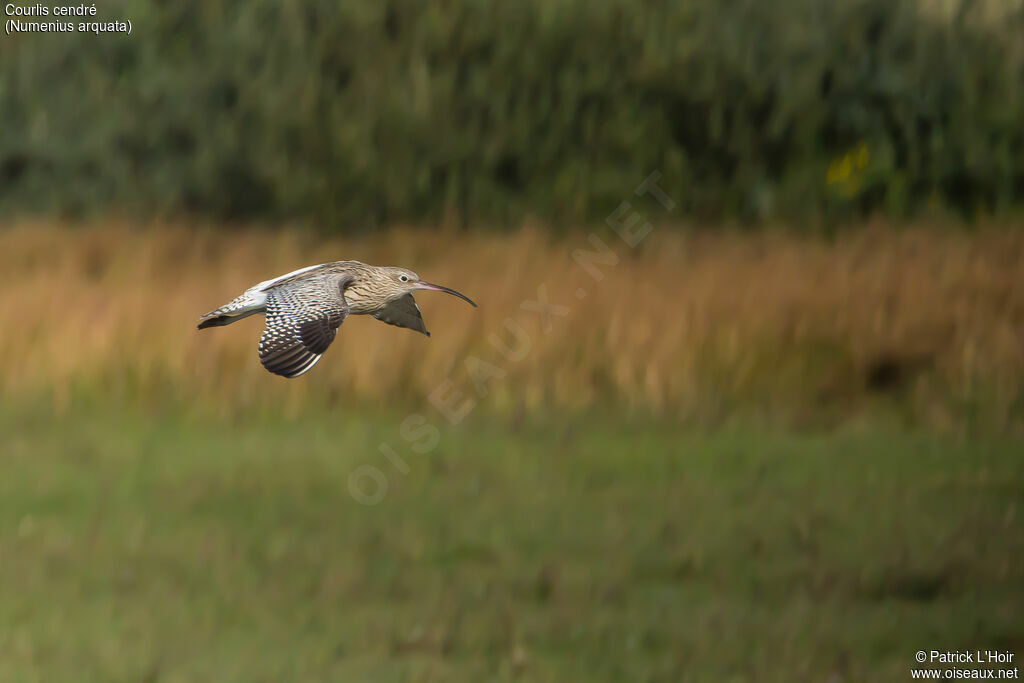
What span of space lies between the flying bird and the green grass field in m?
5.37

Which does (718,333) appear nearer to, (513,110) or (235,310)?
(513,110)

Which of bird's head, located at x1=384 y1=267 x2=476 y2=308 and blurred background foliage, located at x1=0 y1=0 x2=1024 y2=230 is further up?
blurred background foliage, located at x1=0 y1=0 x2=1024 y2=230

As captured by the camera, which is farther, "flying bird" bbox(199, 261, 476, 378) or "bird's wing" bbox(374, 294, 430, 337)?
"bird's wing" bbox(374, 294, 430, 337)

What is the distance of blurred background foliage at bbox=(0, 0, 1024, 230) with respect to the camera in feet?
46.3

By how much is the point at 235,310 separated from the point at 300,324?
0.11 m

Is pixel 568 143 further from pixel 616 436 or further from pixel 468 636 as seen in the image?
pixel 468 636

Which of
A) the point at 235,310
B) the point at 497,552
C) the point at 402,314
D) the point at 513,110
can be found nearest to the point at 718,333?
the point at 513,110

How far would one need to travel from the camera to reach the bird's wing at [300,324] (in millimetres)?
2320

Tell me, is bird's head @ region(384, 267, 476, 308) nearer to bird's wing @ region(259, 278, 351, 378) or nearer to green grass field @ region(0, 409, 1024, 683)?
bird's wing @ region(259, 278, 351, 378)

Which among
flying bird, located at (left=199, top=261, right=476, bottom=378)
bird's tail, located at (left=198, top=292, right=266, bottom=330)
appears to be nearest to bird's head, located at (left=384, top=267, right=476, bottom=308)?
flying bird, located at (left=199, top=261, right=476, bottom=378)

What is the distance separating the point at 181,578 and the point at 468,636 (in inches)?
83.3

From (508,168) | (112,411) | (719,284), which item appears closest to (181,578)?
(112,411)

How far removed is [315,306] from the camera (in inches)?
101

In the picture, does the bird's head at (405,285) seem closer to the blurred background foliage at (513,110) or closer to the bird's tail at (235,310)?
the bird's tail at (235,310)
